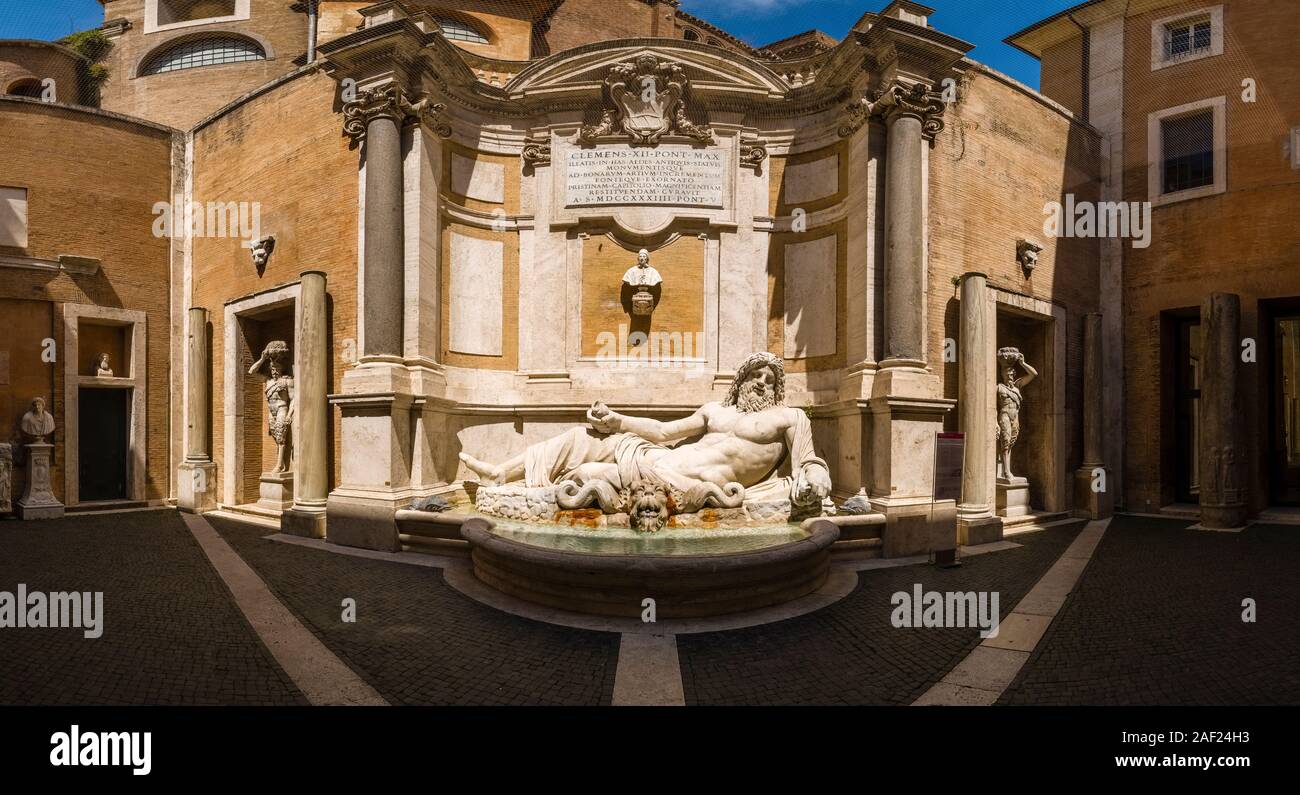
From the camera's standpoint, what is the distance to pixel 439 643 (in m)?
4.07

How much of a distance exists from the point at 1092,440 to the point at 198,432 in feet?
51.7

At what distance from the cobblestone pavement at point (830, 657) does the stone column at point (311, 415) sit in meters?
6.08

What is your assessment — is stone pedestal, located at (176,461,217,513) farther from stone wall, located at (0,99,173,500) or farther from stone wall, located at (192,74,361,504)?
stone wall, located at (0,99,173,500)

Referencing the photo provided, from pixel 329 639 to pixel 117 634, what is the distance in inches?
61.2

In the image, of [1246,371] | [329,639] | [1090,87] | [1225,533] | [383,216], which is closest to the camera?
[329,639]

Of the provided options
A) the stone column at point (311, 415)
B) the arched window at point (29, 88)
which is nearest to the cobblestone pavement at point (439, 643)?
the stone column at point (311, 415)

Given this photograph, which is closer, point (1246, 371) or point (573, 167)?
point (573, 167)

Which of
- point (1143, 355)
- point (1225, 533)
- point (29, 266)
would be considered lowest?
point (1225, 533)

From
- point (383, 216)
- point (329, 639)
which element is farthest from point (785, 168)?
point (329, 639)

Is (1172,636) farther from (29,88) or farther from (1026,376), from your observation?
(29,88)

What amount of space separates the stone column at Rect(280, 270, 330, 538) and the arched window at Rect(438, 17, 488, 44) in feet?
27.9

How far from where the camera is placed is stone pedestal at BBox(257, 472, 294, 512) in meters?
9.27

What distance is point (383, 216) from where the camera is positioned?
7.62 meters

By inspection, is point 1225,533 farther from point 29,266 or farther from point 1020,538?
point 29,266
